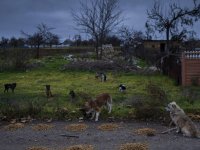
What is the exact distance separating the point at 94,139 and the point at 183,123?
2300 mm

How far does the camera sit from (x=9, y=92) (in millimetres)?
19250

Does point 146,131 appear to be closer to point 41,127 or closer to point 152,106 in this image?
point 152,106

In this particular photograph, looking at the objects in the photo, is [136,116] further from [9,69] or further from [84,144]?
[9,69]

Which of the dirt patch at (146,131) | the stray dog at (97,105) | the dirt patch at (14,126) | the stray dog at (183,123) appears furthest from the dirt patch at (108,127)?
the dirt patch at (14,126)

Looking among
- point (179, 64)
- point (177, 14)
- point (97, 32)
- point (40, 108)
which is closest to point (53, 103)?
point (40, 108)

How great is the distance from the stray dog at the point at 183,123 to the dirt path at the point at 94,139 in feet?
0.57

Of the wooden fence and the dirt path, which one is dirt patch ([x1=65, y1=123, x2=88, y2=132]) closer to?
the dirt path

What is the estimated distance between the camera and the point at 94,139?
1052cm

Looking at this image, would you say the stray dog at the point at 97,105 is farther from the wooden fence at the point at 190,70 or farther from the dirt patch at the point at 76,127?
the wooden fence at the point at 190,70

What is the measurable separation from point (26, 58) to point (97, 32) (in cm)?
1376

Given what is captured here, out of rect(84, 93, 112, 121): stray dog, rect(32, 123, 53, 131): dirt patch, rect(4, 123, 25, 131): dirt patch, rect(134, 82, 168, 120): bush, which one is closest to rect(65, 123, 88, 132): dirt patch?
rect(32, 123, 53, 131): dirt patch

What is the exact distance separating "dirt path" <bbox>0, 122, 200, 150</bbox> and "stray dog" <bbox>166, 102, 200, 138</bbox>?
6.9 inches

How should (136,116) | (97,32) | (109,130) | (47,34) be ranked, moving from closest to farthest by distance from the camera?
(109,130) → (136,116) → (97,32) → (47,34)

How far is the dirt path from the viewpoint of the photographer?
9766 mm
